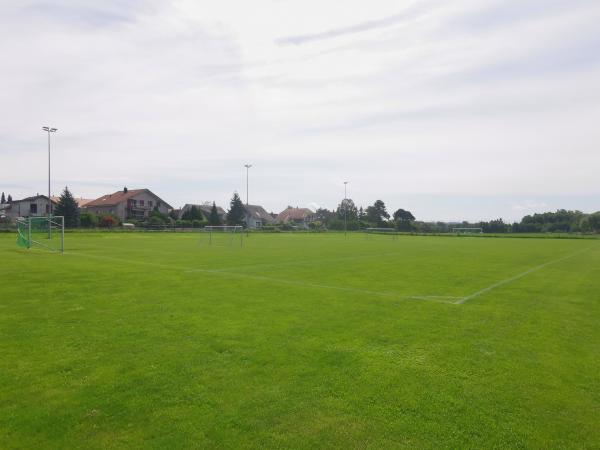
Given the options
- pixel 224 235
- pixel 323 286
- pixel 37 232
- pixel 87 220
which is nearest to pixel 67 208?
pixel 87 220

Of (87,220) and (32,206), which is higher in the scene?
(32,206)

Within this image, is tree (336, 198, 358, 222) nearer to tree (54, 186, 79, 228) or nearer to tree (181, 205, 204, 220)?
tree (181, 205, 204, 220)

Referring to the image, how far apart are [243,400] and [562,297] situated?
429 inches

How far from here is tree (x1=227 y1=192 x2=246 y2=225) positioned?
325ft

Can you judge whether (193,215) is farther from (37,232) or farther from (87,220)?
(37,232)

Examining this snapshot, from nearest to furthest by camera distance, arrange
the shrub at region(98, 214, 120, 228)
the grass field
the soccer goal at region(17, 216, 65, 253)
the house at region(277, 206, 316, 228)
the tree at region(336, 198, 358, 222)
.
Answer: the grass field
the soccer goal at region(17, 216, 65, 253)
the shrub at region(98, 214, 120, 228)
the tree at region(336, 198, 358, 222)
the house at region(277, 206, 316, 228)

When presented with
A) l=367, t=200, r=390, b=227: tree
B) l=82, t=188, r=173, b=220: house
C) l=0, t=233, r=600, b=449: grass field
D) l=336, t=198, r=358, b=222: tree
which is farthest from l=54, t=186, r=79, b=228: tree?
l=367, t=200, r=390, b=227: tree

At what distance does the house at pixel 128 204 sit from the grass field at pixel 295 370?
87187 millimetres

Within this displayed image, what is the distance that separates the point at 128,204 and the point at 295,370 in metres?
95.9

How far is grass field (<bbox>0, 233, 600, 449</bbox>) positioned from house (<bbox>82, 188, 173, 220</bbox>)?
8719 centimetres

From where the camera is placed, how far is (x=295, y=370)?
552 cm

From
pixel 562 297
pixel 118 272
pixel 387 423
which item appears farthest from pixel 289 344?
pixel 118 272

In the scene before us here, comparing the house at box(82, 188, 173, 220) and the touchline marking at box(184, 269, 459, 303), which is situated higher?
the house at box(82, 188, 173, 220)

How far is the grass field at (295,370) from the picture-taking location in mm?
3990
